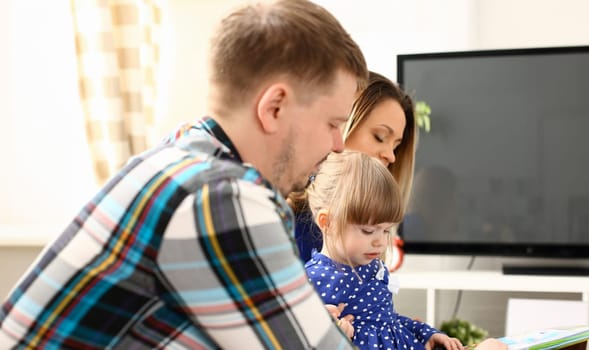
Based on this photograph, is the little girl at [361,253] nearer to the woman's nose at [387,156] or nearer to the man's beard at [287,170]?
the woman's nose at [387,156]

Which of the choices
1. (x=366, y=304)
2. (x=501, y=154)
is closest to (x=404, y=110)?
(x=366, y=304)

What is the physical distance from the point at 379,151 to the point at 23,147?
2.61 meters

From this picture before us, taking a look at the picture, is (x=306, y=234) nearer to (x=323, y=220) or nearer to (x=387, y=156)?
(x=323, y=220)

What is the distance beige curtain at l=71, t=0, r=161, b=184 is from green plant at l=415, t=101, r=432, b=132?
124 centimetres

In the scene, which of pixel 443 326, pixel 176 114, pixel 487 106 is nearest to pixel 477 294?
pixel 443 326

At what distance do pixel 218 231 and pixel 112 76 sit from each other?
3000mm

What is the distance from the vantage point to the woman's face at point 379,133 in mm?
1775

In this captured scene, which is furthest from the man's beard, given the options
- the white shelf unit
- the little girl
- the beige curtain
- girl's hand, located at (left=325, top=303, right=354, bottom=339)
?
the beige curtain

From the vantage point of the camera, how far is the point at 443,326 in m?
3.47

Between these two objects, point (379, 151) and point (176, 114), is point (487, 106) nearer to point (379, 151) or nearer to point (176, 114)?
point (176, 114)

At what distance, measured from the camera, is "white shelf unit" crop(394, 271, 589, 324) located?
10.9ft

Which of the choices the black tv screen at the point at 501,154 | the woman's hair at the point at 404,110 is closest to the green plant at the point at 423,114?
the black tv screen at the point at 501,154

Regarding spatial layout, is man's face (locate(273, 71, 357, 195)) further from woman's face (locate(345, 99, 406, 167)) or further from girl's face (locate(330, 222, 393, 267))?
woman's face (locate(345, 99, 406, 167))

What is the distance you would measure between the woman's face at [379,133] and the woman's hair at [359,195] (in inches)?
8.1
